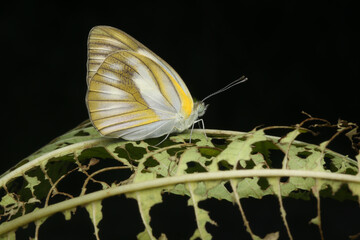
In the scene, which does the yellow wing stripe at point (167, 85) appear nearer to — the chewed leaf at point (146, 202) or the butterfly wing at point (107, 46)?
the butterfly wing at point (107, 46)

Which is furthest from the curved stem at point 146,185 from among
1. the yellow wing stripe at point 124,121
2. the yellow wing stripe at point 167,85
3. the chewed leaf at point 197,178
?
the yellow wing stripe at point 167,85

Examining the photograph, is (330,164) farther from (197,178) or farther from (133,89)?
(133,89)

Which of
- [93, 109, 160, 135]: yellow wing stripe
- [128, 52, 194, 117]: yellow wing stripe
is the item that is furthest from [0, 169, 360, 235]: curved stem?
[128, 52, 194, 117]: yellow wing stripe

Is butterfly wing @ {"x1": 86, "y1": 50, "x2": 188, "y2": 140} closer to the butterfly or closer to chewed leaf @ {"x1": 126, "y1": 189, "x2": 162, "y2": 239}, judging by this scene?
the butterfly

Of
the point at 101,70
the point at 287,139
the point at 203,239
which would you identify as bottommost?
the point at 203,239

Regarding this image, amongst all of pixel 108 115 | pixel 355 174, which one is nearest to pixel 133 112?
pixel 108 115

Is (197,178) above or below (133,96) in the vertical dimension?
below

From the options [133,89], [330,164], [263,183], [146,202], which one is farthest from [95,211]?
[133,89]

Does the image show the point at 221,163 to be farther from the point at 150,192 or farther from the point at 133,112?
the point at 133,112

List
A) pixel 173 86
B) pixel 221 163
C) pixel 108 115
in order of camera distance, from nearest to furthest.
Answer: pixel 221 163 < pixel 108 115 < pixel 173 86
